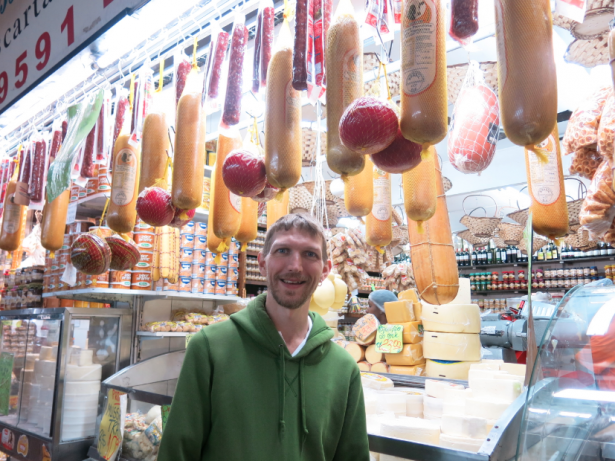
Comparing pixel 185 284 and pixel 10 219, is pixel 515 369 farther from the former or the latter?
pixel 10 219

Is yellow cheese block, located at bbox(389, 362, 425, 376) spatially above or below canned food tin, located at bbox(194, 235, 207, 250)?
below

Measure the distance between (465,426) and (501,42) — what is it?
1.30 meters

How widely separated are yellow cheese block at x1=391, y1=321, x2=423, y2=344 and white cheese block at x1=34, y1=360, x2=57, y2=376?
2.55m

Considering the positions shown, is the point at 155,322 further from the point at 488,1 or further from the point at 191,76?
the point at 488,1

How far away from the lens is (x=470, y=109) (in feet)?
5.77

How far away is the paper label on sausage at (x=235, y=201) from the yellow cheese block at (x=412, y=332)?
2154 millimetres

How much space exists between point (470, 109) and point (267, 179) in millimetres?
853

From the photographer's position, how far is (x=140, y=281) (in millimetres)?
3289

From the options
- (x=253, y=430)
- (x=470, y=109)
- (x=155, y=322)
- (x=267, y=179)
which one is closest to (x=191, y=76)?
(x=267, y=179)

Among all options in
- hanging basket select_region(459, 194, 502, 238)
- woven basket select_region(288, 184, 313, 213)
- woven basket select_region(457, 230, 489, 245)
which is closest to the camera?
woven basket select_region(288, 184, 313, 213)

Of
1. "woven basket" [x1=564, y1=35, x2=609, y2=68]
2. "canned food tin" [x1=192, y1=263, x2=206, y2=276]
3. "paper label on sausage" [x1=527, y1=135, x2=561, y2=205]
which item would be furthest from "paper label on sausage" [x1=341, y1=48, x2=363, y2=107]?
"canned food tin" [x1=192, y1=263, x2=206, y2=276]

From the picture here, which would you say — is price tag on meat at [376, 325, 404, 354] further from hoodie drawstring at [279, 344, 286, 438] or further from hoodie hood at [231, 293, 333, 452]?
hoodie drawstring at [279, 344, 286, 438]

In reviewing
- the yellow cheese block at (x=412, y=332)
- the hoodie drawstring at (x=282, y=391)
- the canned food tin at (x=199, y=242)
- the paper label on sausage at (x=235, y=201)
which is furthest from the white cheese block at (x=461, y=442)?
the canned food tin at (x=199, y=242)

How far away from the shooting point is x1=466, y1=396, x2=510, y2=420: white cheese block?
5.56ft
